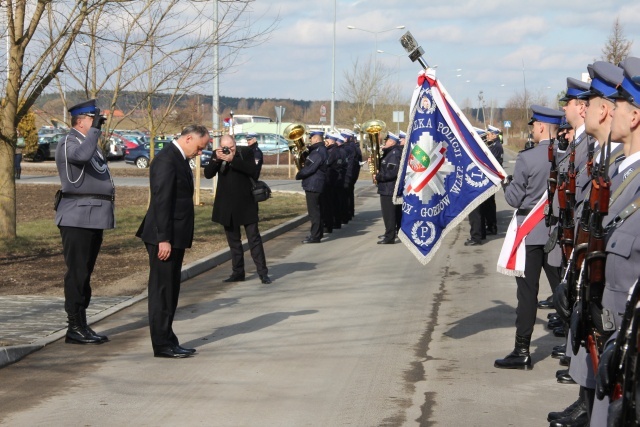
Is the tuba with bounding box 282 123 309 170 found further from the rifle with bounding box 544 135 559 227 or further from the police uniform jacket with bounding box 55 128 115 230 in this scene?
the rifle with bounding box 544 135 559 227

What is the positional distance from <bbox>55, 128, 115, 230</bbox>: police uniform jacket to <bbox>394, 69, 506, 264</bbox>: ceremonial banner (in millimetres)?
2743

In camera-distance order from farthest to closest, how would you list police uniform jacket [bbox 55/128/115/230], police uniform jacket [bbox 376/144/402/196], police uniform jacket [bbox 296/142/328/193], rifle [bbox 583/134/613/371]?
police uniform jacket [bbox 296/142/328/193]
police uniform jacket [bbox 376/144/402/196]
police uniform jacket [bbox 55/128/115/230]
rifle [bbox 583/134/613/371]

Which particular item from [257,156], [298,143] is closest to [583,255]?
[257,156]

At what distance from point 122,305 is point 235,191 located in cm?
302

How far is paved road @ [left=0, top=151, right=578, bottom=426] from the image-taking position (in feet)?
22.7

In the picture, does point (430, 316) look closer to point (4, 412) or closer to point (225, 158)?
point (225, 158)

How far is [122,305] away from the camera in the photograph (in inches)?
439

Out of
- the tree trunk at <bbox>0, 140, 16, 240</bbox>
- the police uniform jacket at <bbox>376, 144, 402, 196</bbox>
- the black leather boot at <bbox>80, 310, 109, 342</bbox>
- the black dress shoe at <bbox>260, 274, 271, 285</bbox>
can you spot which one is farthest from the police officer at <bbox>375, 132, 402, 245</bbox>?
the black leather boot at <bbox>80, 310, 109, 342</bbox>

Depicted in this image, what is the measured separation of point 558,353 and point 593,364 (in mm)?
4412

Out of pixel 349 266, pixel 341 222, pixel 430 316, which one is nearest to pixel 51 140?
pixel 341 222

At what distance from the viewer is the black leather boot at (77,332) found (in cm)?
909

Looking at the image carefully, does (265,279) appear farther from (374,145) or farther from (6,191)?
(374,145)

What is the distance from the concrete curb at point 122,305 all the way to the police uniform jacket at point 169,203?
1.28 m

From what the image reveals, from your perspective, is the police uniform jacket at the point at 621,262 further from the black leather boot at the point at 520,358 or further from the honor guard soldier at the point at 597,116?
the black leather boot at the point at 520,358
